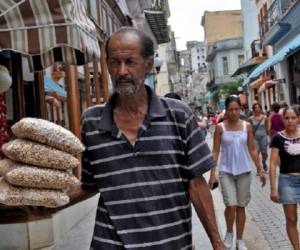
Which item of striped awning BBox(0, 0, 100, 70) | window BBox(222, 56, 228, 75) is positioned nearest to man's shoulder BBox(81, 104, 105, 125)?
striped awning BBox(0, 0, 100, 70)

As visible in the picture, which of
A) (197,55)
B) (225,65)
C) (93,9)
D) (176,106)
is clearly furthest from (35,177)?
(197,55)

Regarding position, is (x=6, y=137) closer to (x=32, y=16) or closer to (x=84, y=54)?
(x=84, y=54)

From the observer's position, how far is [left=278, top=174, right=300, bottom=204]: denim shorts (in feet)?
21.1

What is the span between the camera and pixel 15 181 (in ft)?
10.2

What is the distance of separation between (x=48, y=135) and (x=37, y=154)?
0.37ft

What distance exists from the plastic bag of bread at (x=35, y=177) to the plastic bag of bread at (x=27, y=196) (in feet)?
0.12

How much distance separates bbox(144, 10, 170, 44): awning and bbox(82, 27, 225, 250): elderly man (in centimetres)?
2448

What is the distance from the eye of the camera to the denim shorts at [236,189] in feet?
23.8

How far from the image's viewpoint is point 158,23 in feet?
97.3

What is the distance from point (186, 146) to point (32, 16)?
2554 millimetres

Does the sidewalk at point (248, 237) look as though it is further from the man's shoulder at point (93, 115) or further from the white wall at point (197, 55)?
the white wall at point (197, 55)

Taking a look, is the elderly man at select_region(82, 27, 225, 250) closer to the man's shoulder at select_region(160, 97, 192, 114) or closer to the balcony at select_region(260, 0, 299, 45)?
the man's shoulder at select_region(160, 97, 192, 114)

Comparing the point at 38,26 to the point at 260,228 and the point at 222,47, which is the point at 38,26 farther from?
the point at 222,47

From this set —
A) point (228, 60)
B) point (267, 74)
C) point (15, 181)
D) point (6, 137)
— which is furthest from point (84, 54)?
point (228, 60)
